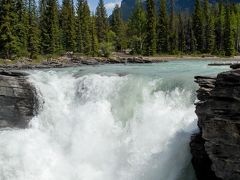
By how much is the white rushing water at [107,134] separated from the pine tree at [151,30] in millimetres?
57450

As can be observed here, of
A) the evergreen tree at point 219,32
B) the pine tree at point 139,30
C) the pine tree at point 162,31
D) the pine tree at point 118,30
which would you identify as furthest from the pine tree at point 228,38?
the pine tree at point 118,30

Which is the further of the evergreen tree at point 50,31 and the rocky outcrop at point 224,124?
Answer: the evergreen tree at point 50,31

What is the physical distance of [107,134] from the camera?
2534 cm

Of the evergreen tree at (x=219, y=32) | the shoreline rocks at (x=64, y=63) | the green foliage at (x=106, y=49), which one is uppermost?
the evergreen tree at (x=219, y=32)

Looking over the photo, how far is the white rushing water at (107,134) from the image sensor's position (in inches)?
844

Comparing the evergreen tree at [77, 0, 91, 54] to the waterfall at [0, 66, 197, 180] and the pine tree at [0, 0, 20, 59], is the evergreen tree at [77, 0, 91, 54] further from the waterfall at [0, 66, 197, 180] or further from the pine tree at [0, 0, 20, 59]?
the waterfall at [0, 66, 197, 180]

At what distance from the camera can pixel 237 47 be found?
98125 millimetres

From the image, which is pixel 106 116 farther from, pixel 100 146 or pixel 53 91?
pixel 53 91

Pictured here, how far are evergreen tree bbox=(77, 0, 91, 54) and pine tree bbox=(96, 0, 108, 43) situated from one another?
26.8 feet

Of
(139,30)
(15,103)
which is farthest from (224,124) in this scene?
(139,30)

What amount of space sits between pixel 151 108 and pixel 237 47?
257 ft

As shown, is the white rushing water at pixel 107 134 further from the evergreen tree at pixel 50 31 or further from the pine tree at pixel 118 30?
the pine tree at pixel 118 30

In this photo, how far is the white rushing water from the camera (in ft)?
70.3

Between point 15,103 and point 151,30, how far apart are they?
62.7 meters
